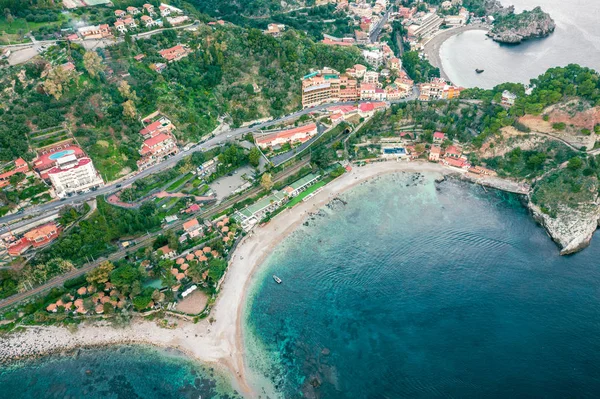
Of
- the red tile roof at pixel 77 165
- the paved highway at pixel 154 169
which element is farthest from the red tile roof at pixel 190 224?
the red tile roof at pixel 77 165

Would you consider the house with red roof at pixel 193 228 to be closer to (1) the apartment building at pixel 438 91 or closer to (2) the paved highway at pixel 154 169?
(2) the paved highway at pixel 154 169

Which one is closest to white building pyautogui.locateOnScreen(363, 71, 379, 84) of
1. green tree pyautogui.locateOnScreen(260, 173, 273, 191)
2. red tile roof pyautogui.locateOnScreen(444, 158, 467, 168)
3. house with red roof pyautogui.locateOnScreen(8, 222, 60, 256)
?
red tile roof pyautogui.locateOnScreen(444, 158, 467, 168)

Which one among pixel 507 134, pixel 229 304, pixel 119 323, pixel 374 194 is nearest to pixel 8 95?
pixel 119 323

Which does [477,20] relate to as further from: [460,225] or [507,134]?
[460,225]

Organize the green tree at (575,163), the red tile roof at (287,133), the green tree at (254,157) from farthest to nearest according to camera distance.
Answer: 1. the red tile roof at (287,133)
2. the green tree at (254,157)
3. the green tree at (575,163)

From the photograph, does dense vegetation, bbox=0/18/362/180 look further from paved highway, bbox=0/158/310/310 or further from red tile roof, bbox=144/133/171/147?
paved highway, bbox=0/158/310/310

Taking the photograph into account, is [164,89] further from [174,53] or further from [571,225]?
[571,225]
